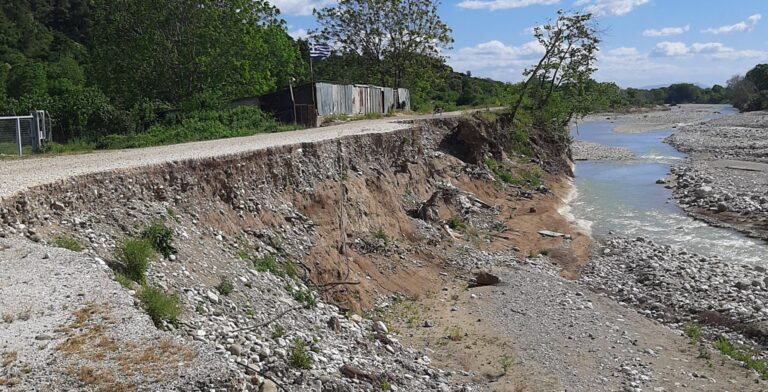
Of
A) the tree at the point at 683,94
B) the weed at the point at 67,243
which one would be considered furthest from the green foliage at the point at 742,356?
the tree at the point at 683,94

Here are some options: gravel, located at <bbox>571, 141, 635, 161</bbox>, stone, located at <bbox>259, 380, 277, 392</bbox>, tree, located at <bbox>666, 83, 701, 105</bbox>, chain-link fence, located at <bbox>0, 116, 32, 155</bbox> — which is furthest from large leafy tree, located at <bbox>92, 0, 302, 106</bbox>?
tree, located at <bbox>666, 83, 701, 105</bbox>

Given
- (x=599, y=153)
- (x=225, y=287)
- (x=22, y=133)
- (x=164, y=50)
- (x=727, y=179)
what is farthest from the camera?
(x=599, y=153)

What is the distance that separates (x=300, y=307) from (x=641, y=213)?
2040cm

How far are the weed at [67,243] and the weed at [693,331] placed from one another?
1138 cm

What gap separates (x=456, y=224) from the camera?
21.4 metres

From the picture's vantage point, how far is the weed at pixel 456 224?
69.7ft

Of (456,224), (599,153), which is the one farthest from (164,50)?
(599,153)

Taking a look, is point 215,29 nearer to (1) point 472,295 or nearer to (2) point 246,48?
(2) point 246,48

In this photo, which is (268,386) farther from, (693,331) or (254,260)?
(693,331)

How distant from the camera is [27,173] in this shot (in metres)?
12.2

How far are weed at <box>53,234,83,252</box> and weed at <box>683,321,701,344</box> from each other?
37.3 feet

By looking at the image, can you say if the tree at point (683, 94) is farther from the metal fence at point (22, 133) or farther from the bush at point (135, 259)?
the bush at point (135, 259)

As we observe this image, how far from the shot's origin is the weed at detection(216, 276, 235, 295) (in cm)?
1044

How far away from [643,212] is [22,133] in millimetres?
23505
